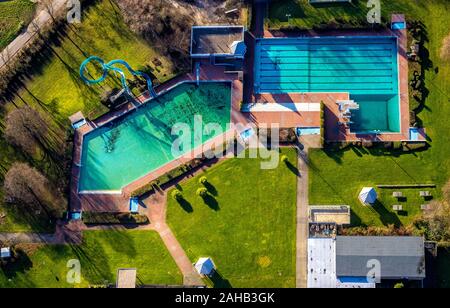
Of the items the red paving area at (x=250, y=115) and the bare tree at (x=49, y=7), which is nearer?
the red paving area at (x=250, y=115)

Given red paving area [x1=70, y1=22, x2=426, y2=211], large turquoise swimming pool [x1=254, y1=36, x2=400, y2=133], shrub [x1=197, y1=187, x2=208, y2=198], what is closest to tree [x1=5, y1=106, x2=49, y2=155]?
red paving area [x1=70, y1=22, x2=426, y2=211]

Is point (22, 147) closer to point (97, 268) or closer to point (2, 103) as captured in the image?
point (2, 103)

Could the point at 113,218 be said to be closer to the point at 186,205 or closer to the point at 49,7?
the point at 186,205

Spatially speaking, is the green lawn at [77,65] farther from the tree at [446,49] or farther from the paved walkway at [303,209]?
the tree at [446,49]

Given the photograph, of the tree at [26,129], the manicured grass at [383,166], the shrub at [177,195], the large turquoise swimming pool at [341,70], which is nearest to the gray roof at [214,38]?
the large turquoise swimming pool at [341,70]

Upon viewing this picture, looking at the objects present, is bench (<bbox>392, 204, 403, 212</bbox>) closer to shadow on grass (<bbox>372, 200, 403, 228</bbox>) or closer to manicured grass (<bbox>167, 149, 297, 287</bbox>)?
shadow on grass (<bbox>372, 200, 403, 228</bbox>)
